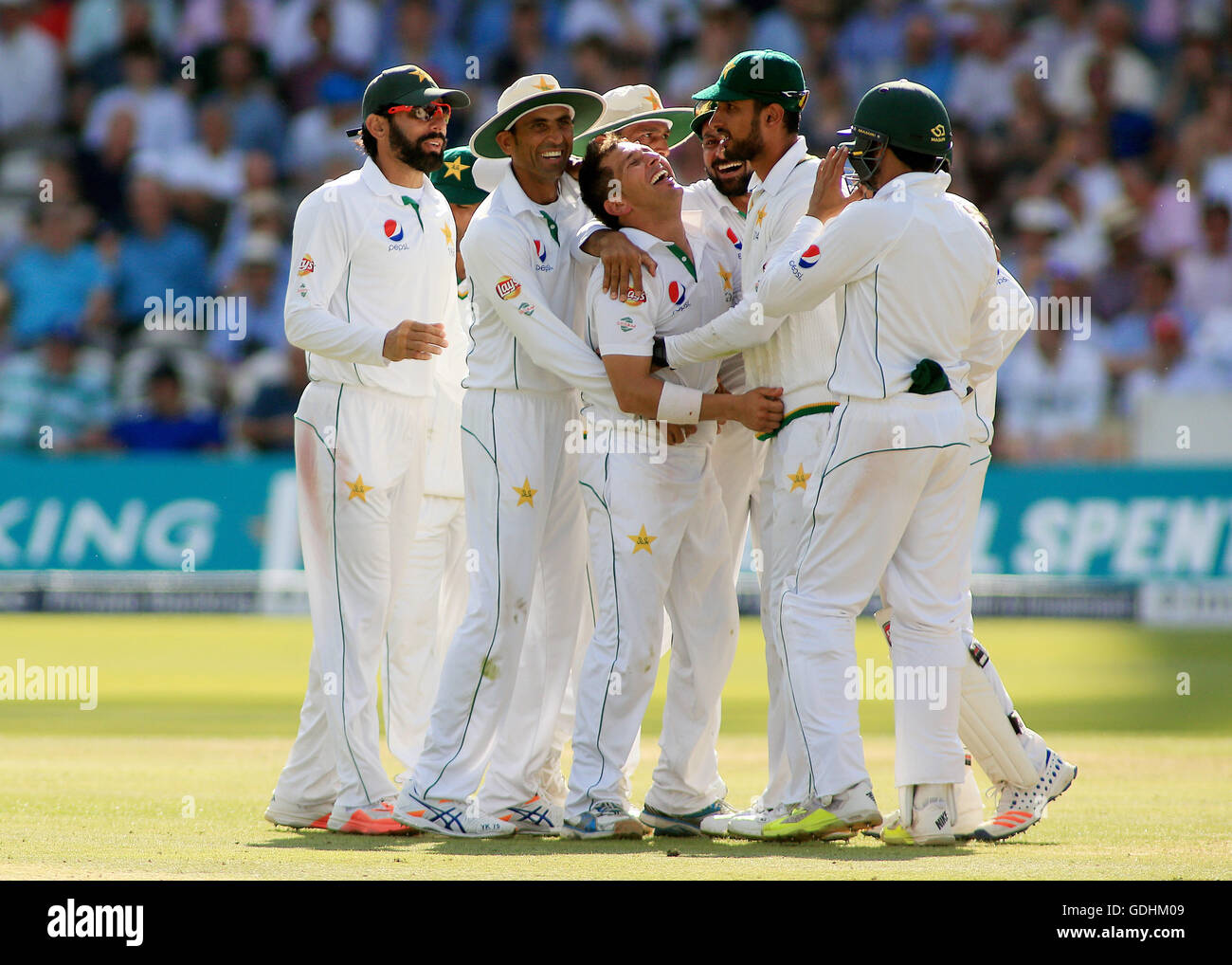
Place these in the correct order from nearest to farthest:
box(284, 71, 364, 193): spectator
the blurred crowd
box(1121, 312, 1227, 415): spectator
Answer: box(1121, 312, 1227, 415): spectator → the blurred crowd → box(284, 71, 364, 193): spectator

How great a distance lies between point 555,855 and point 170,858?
3.98ft

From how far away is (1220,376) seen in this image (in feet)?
48.0

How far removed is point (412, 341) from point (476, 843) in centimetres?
180

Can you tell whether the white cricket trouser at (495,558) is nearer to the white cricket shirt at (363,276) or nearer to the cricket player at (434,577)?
the white cricket shirt at (363,276)

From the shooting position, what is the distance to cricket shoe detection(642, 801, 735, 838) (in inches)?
233

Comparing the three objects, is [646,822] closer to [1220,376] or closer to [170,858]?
[170,858]

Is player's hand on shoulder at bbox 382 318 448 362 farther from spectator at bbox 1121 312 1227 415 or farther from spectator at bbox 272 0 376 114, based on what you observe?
spectator at bbox 272 0 376 114

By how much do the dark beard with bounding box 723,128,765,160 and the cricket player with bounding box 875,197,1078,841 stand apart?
2.53 feet

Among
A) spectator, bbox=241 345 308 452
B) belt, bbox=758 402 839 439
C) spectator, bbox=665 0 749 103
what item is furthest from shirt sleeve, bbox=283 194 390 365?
spectator, bbox=665 0 749 103

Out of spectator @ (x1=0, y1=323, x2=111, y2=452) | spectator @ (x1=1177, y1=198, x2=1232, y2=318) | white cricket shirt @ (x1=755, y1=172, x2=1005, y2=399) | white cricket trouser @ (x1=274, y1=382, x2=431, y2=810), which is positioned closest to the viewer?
white cricket shirt @ (x1=755, y1=172, x2=1005, y2=399)

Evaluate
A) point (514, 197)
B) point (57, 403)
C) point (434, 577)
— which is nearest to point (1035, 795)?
point (434, 577)

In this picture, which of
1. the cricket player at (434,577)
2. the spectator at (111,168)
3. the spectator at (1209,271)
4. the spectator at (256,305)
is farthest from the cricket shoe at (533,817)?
the spectator at (111,168)

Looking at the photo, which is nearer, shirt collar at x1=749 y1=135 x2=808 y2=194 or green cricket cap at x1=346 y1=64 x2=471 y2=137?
shirt collar at x1=749 y1=135 x2=808 y2=194
